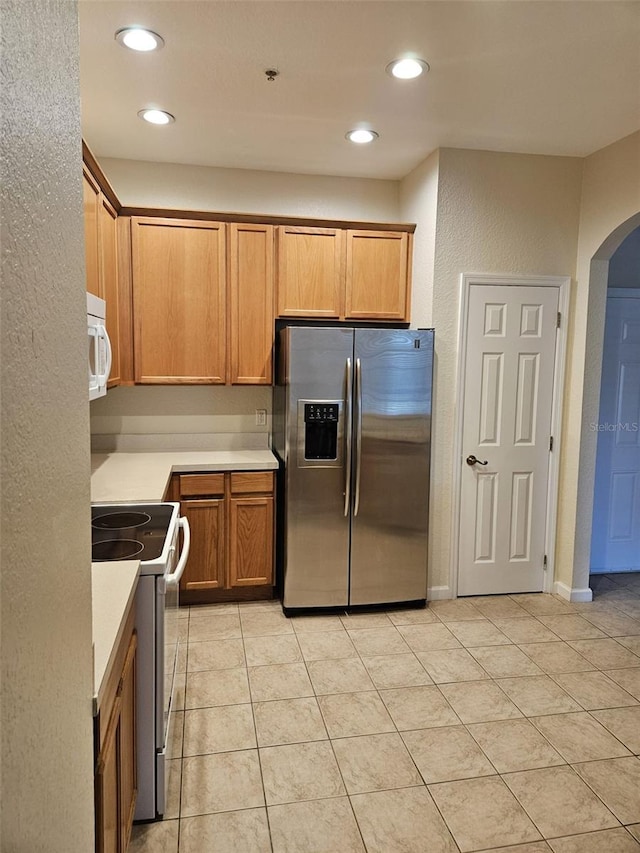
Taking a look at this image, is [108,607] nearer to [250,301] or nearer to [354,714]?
[354,714]

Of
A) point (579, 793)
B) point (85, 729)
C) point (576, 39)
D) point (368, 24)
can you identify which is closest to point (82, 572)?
point (85, 729)

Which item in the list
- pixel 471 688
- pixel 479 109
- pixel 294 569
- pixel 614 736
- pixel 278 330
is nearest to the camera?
pixel 614 736

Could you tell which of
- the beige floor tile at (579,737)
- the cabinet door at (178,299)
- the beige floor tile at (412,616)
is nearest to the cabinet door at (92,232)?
the cabinet door at (178,299)

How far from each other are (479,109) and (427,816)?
3.10 meters

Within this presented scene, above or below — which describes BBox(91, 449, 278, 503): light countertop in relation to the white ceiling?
below

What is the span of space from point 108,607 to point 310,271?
9.14ft

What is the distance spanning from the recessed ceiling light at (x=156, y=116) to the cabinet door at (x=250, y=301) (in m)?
0.72

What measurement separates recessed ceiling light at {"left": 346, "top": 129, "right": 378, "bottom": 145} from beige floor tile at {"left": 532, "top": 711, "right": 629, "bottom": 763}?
3.05 metres

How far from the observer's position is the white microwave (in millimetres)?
2438

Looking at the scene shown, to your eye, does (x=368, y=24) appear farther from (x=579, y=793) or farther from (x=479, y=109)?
(x=579, y=793)

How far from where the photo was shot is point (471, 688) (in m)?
2.87

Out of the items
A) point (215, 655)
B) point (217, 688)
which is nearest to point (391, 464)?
point (215, 655)

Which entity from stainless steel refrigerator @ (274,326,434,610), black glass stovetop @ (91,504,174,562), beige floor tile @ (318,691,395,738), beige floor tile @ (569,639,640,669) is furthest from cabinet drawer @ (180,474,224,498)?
beige floor tile @ (569,639,640,669)

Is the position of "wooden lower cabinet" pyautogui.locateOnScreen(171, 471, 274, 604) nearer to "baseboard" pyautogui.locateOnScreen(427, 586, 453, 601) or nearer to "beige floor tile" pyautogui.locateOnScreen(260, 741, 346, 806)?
"baseboard" pyautogui.locateOnScreen(427, 586, 453, 601)
